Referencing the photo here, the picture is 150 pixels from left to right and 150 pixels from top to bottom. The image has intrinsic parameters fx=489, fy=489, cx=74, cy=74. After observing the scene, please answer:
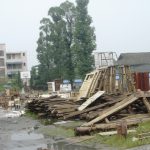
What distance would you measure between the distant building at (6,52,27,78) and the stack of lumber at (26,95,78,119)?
10695 cm

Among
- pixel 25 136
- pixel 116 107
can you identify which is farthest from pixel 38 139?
pixel 116 107

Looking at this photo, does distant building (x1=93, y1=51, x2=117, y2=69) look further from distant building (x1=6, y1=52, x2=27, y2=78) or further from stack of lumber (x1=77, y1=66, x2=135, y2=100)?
distant building (x1=6, y1=52, x2=27, y2=78)

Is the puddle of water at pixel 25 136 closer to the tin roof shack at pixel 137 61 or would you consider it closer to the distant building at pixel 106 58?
the distant building at pixel 106 58

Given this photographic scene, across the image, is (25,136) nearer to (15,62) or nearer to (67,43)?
(67,43)

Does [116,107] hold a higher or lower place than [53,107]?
higher

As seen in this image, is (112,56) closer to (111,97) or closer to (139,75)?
(139,75)

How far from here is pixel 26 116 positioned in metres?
30.6

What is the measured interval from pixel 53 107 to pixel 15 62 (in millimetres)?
113880

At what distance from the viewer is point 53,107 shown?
2456cm

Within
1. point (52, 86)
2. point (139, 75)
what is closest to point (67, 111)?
point (139, 75)

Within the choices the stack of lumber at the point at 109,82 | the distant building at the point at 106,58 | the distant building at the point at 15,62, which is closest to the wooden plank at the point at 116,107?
the stack of lumber at the point at 109,82

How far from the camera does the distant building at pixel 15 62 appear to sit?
136 m

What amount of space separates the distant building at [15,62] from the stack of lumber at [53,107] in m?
107

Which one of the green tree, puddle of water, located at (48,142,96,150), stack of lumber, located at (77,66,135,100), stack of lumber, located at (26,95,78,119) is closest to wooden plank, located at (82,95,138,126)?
puddle of water, located at (48,142,96,150)
